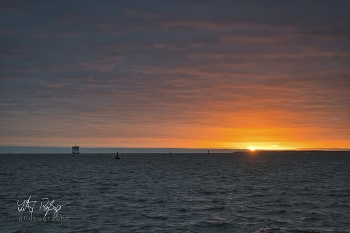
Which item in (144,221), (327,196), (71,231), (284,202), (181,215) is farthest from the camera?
(327,196)

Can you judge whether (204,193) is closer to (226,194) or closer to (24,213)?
(226,194)

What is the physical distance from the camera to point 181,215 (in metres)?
34.6

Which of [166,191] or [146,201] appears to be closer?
[146,201]

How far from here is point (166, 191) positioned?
53656 millimetres

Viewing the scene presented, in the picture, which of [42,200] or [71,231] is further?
[42,200]

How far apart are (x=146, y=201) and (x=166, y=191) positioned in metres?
10.4

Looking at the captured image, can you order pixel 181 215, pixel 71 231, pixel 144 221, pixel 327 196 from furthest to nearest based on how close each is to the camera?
Answer: pixel 327 196
pixel 181 215
pixel 144 221
pixel 71 231

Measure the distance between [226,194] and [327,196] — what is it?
1301cm

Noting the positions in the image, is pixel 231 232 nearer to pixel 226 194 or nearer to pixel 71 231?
pixel 71 231

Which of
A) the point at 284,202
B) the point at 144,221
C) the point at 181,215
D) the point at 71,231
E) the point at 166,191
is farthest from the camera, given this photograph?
the point at 166,191

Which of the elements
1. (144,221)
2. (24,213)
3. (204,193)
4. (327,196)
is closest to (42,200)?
(24,213)

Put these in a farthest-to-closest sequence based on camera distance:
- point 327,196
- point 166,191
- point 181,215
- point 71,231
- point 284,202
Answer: point 166,191, point 327,196, point 284,202, point 181,215, point 71,231

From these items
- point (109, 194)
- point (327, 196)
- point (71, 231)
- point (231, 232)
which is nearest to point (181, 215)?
point (231, 232)

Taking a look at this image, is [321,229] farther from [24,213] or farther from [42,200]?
[42,200]
